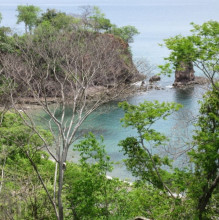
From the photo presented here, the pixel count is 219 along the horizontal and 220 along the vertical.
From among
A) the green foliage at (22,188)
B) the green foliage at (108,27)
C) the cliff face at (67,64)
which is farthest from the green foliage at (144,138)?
the green foliage at (108,27)

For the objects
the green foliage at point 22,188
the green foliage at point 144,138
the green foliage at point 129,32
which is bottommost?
the green foliage at point 22,188

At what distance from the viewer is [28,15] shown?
4744 cm

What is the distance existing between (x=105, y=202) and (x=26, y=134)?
680 centimetres

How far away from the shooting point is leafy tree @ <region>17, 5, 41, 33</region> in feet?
156

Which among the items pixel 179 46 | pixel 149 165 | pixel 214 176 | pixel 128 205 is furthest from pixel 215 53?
pixel 128 205

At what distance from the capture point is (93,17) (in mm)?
45625

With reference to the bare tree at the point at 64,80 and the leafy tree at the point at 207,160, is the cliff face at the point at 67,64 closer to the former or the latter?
the bare tree at the point at 64,80

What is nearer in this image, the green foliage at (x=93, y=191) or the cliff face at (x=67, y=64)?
the green foliage at (x=93, y=191)

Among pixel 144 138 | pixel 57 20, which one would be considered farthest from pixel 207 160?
pixel 57 20

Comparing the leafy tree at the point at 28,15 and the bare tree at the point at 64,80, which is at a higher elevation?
the leafy tree at the point at 28,15

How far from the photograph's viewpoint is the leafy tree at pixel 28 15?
156 feet

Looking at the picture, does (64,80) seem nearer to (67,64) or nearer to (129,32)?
(67,64)

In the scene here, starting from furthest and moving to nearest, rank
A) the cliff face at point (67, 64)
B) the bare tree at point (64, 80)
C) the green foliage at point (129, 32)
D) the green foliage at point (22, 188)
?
1. the green foliage at point (129, 32)
2. the cliff face at point (67, 64)
3. the bare tree at point (64, 80)
4. the green foliage at point (22, 188)

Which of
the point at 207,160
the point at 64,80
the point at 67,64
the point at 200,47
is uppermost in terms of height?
the point at 200,47
